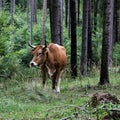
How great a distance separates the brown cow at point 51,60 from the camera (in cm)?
1257

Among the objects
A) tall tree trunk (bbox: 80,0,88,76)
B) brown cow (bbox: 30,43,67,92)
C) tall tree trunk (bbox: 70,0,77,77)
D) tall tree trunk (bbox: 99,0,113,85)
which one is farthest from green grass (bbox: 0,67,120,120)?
tall tree trunk (bbox: 80,0,88,76)

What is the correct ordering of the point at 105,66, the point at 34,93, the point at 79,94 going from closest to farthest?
the point at 34,93, the point at 79,94, the point at 105,66

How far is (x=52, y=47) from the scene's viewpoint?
511 inches

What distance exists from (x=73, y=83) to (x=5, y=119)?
7.68 m

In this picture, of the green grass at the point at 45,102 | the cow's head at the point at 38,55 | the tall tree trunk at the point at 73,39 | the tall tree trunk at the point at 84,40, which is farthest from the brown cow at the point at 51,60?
the tall tree trunk at the point at 84,40

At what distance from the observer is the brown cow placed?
12570 millimetres

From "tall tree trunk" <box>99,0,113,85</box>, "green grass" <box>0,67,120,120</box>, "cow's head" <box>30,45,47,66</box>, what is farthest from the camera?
"tall tree trunk" <box>99,0,113,85</box>

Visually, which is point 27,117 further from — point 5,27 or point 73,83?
point 5,27

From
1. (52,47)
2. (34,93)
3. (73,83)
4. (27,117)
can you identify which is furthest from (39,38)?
(27,117)

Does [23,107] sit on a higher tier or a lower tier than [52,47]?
lower

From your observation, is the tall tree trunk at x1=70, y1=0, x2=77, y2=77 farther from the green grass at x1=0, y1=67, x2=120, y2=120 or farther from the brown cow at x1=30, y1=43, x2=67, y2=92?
the brown cow at x1=30, y1=43, x2=67, y2=92

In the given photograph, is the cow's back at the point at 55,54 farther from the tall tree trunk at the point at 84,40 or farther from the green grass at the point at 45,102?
the tall tree trunk at the point at 84,40

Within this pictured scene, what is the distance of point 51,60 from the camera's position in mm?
12828

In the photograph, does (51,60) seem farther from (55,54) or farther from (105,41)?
(105,41)
